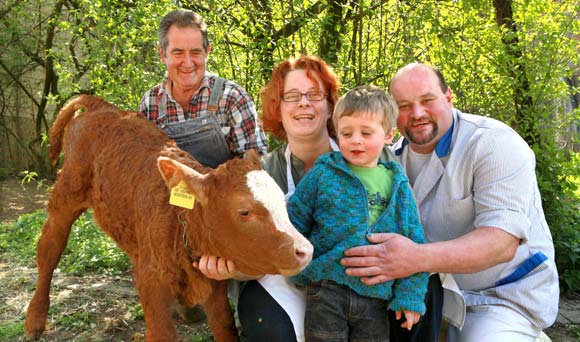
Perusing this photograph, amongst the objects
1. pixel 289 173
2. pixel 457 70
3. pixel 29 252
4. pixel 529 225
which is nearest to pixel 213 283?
pixel 289 173

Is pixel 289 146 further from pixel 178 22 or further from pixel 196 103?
pixel 178 22

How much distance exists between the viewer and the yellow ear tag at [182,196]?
2572 mm

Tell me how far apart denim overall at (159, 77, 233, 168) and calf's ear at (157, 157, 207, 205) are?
1.32 metres

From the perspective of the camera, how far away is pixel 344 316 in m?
2.70

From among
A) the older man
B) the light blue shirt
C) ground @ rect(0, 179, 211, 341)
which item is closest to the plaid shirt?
the older man

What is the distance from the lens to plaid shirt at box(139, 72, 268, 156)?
400 centimetres

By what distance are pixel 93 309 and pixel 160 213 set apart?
81.8 inches

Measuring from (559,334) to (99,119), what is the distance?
13.7 ft

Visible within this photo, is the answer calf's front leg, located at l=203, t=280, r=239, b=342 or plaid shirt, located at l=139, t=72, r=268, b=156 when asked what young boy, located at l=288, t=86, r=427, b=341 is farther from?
plaid shirt, located at l=139, t=72, r=268, b=156

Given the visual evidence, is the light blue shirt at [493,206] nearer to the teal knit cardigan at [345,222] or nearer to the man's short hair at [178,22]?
the teal knit cardigan at [345,222]

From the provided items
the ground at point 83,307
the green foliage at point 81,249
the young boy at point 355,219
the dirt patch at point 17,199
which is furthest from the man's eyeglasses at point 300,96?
the dirt patch at point 17,199

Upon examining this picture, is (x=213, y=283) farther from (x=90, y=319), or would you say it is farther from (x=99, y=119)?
(x=90, y=319)

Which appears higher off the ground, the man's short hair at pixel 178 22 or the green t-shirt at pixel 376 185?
the man's short hair at pixel 178 22

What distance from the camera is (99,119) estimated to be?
12.2 ft
